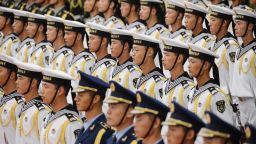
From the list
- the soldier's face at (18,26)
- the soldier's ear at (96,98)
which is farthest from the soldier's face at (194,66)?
the soldier's face at (18,26)

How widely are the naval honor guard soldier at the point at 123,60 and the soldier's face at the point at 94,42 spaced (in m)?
0.48

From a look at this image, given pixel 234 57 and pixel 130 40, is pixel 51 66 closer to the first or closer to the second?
pixel 130 40

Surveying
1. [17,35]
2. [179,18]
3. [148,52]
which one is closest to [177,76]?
[148,52]

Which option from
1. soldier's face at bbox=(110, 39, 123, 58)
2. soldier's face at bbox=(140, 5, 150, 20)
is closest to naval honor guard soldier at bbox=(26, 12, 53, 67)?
soldier's face at bbox=(140, 5, 150, 20)

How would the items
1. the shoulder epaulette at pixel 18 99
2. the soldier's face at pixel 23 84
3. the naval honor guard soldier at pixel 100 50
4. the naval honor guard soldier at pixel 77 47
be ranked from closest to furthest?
the soldier's face at pixel 23 84 → the shoulder epaulette at pixel 18 99 → the naval honor guard soldier at pixel 100 50 → the naval honor guard soldier at pixel 77 47

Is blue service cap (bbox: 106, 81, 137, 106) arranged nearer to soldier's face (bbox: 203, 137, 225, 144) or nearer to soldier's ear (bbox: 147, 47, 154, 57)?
soldier's face (bbox: 203, 137, 225, 144)

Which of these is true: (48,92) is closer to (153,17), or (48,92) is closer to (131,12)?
(153,17)

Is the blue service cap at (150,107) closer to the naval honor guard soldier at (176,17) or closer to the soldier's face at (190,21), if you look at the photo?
the soldier's face at (190,21)

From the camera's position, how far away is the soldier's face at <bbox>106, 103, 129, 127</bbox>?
25.8ft

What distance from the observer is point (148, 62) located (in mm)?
10320

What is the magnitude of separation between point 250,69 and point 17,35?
5.31m

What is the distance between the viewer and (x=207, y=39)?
456 inches

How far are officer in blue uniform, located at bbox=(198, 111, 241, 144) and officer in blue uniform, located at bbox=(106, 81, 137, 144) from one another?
1140 mm

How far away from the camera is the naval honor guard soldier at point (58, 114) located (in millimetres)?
8797
